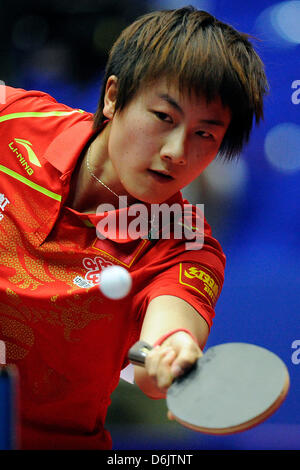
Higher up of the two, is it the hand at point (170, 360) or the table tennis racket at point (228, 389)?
the hand at point (170, 360)

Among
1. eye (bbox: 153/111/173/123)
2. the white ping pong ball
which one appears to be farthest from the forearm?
eye (bbox: 153/111/173/123)

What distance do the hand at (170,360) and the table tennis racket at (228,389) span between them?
0.01m

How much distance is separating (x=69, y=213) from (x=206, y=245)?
1.07 feet

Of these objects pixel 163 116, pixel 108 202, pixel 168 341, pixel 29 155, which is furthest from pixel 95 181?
pixel 168 341

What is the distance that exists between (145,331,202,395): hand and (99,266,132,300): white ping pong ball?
0.37 metres

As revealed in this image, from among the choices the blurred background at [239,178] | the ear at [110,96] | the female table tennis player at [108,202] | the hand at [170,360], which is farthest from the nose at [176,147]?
the blurred background at [239,178]

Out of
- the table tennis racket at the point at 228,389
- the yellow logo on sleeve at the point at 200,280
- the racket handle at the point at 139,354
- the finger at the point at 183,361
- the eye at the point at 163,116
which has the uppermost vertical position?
the eye at the point at 163,116

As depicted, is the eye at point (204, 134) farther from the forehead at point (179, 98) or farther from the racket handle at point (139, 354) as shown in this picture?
the racket handle at point (139, 354)

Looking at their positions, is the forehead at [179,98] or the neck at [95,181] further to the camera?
the neck at [95,181]

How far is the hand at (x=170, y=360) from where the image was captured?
3.38 ft

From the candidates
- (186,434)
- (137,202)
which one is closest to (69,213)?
(137,202)

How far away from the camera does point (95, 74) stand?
2.04 meters
